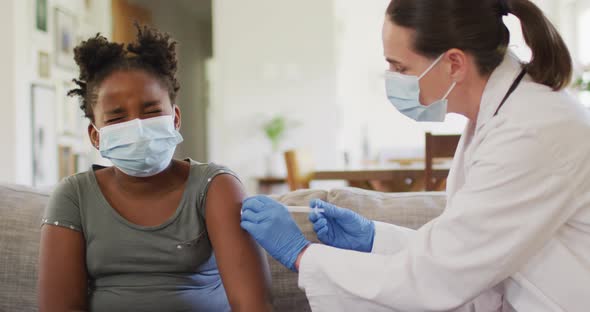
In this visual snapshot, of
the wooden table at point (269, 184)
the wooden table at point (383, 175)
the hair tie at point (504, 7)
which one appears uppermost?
the hair tie at point (504, 7)

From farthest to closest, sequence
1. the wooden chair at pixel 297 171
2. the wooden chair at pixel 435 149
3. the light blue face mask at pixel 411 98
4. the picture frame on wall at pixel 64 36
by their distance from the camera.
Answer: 1. the picture frame on wall at pixel 64 36
2. the wooden chair at pixel 297 171
3. the wooden chair at pixel 435 149
4. the light blue face mask at pixel 411 98

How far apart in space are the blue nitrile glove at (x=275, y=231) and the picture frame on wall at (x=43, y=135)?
150 inches

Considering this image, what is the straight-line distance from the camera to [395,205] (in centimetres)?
138

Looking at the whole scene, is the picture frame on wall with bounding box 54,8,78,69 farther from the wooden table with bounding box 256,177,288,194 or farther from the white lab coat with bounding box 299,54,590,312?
the white lab coat with bounding box 299,54,590,312

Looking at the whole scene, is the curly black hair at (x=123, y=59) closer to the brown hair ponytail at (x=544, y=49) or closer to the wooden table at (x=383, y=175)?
the brown hair ponytail at (x=544, y=49)

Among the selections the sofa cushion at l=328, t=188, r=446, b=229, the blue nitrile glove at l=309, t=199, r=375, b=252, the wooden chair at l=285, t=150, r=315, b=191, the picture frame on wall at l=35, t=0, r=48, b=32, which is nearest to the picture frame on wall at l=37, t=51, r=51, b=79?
the picture frame on wall at l=35, t=0, r=48, b=32

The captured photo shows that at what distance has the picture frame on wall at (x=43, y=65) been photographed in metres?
4.55

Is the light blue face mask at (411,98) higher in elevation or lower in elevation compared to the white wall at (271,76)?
lower

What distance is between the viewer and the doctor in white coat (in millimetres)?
880

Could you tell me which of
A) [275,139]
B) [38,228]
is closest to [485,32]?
[38,228]

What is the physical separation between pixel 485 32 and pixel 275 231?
52 centimetres

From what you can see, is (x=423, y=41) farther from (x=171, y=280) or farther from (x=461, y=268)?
(x=171, y=280)

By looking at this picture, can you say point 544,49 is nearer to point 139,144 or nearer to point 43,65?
point 139,144

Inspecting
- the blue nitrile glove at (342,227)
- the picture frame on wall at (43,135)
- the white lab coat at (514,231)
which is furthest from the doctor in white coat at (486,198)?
the picture frame on wall at (43,135)
